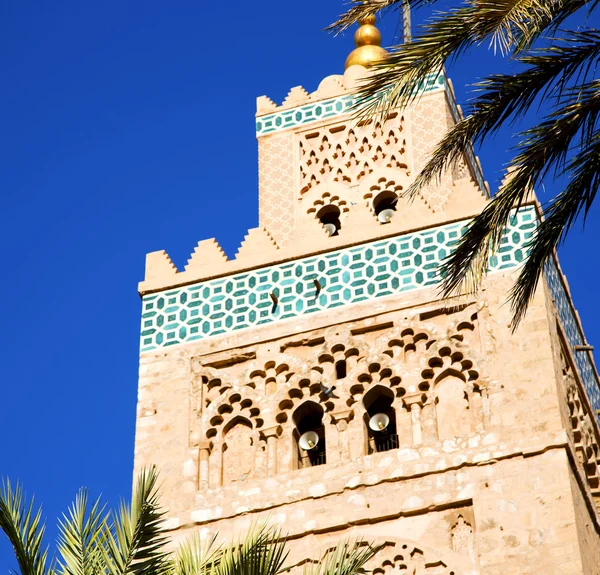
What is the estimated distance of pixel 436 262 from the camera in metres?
14.8

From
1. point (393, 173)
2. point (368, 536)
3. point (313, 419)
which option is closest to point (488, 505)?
point (368, 536)

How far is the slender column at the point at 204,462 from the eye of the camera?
46.8 ft

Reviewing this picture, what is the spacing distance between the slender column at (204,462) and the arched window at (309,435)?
2.39 feet

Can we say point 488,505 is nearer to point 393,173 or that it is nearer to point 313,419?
point 313,419

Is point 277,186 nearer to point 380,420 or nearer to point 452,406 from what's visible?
point 380,420

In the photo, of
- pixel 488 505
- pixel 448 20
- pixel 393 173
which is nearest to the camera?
pixel 448 20

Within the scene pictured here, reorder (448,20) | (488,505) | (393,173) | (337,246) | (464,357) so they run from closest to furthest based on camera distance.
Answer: (448,20) → (488,505) → (464,357) → (337,246) → (393,173)

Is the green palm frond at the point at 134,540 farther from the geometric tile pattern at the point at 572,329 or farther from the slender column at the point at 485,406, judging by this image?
the geometric tile pattern at the point at 572,329

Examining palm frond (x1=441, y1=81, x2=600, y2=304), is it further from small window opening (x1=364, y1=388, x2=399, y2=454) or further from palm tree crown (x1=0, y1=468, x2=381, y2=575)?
small window opening (x1=364, y1=388, x2=399, y2=454)

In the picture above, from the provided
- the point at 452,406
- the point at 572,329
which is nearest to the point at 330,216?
the point at 572,329

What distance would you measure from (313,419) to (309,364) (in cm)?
46

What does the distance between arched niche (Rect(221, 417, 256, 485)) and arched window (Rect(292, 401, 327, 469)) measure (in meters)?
0.38

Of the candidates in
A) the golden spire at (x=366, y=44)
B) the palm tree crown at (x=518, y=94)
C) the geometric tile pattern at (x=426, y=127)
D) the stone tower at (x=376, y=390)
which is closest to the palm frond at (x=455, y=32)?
the palm tree crown at (x=518, y=94)

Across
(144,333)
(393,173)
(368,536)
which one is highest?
(393,173)
